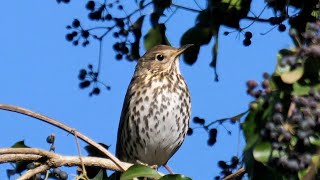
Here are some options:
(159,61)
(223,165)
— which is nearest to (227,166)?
(223,165)

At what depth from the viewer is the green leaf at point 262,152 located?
2.11 metres

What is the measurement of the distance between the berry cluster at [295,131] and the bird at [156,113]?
3.03 meters

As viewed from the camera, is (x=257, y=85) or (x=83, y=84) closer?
(x=257, y=85)

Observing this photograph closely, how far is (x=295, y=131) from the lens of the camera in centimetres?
209

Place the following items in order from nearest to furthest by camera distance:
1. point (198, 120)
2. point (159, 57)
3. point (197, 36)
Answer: point (197, 36) < point (198, 120) < point (159, 57)

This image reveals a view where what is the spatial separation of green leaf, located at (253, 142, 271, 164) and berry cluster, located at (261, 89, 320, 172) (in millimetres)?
19

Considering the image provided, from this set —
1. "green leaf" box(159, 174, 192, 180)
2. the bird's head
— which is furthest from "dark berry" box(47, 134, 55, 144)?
the bird's head

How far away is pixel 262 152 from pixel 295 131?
0.35 ft

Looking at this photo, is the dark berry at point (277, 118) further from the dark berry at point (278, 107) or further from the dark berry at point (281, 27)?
the dark berry at point (281, 27)

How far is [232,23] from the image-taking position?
147 inches

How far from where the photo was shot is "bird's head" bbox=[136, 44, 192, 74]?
552 cm

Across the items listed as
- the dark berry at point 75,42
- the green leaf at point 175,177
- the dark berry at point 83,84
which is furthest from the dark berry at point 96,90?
the green leaf at point 175,177

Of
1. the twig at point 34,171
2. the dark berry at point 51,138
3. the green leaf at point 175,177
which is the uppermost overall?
the dark berry at point 51,138

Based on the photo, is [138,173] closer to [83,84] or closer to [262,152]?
[262,152]
